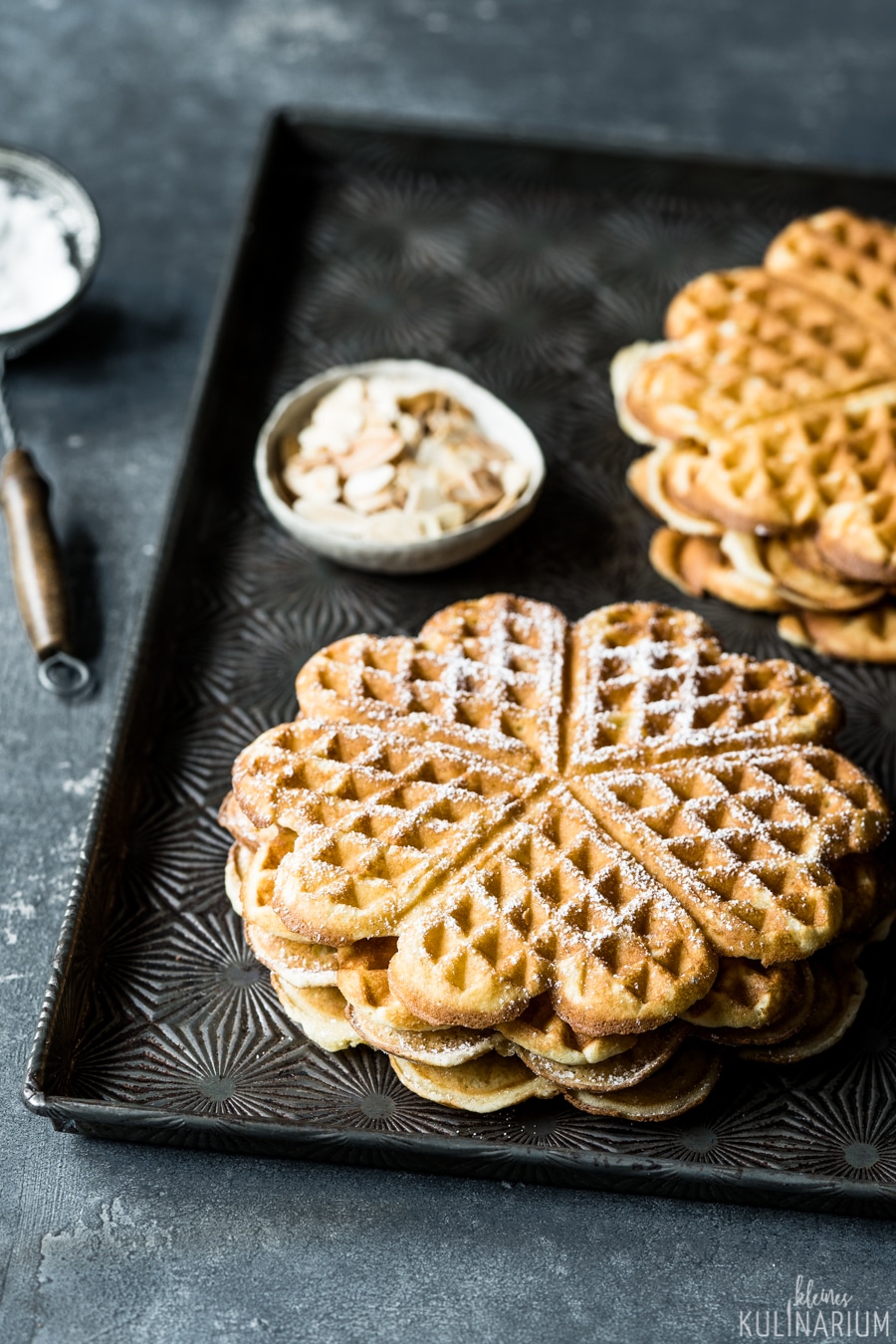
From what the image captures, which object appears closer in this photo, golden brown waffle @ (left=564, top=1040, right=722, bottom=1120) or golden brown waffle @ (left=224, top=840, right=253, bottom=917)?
golden brown waffle @ (left=564, top=1040, right=722, bottom=1120)

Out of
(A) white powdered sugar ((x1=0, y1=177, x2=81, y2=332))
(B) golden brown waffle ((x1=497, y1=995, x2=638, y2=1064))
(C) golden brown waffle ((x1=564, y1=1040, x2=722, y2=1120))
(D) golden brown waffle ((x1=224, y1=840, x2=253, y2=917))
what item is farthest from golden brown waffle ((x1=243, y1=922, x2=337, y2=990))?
(A) white powdered sugar ((x1=0, y1=177, x2=81, y2=332))

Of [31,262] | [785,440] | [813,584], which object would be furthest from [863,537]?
[31,262]

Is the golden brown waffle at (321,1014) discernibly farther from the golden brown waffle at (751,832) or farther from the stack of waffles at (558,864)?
the golden brown waffle at (751,832)

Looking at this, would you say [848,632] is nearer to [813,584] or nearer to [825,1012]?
[813,584]

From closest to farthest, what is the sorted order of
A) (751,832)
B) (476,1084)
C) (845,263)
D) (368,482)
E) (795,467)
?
(476,1084)
(751,832)
(795,467)
(368,482)
(845,263)

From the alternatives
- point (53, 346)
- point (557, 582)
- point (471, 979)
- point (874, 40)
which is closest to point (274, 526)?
point (557, 582)

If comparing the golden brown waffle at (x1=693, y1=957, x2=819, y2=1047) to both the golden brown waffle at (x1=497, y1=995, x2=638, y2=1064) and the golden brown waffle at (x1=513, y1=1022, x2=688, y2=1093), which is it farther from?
the golden brown waffle at (x1=497, y1=995, x2=638, y2=1064)
